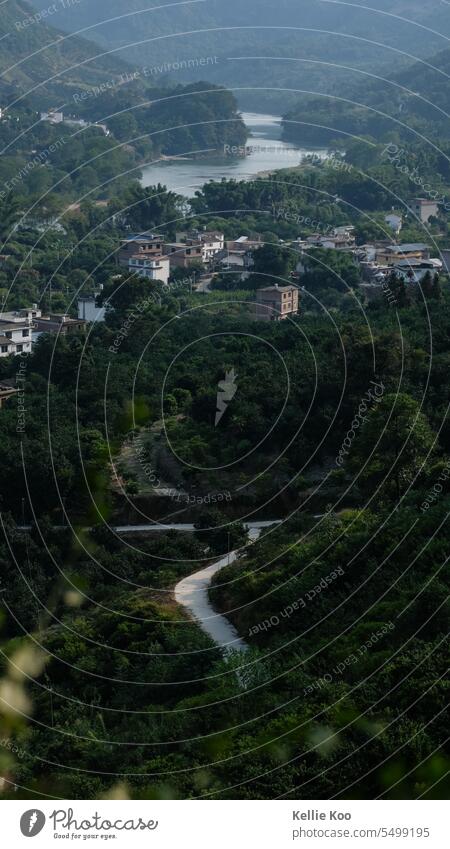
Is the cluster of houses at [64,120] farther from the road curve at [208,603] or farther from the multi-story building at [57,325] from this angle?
the road curve at [208,603]

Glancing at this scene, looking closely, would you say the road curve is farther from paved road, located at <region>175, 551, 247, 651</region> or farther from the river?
the river

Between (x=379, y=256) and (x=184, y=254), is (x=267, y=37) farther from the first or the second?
(x=379, y=256)

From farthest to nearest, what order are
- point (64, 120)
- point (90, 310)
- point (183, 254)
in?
point (64, 120), point (183, 254), point (90, 310)

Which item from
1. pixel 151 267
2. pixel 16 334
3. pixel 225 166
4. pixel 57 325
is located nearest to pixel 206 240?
pixel 151 267

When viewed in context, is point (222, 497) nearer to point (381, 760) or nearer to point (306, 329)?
point (306, 329)

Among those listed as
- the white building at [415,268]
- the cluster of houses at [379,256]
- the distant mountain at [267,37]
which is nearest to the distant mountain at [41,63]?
the distant mountain at [267,37]

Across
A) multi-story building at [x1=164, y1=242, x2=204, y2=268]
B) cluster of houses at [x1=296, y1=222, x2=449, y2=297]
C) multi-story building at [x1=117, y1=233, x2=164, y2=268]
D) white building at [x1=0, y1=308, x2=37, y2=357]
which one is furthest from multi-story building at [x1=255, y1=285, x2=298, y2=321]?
multi-story building at [x1=117, y1=233, x2=164, y2=268]

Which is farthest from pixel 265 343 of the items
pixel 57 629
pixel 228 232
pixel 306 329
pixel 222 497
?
pixel 228 232
